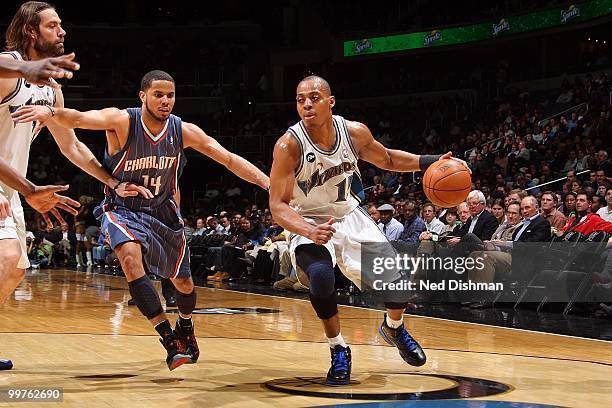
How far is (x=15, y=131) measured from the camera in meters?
4.16

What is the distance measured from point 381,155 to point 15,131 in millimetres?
2360

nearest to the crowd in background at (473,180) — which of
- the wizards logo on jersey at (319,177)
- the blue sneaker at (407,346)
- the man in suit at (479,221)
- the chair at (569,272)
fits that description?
the man in suit at (479,221)

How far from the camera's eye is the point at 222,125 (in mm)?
27047

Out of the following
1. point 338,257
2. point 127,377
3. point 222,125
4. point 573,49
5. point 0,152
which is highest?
point 573,49

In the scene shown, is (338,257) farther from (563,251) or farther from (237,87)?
(237,87)

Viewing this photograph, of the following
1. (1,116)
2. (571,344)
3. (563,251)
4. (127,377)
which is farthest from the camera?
(563,251)

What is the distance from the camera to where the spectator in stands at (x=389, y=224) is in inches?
438

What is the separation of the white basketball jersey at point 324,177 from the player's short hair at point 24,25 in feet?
5.52

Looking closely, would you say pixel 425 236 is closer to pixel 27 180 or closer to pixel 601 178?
pixel 601 178

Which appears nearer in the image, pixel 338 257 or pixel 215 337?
pixel 338 257

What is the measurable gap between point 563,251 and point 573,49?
56.4ft

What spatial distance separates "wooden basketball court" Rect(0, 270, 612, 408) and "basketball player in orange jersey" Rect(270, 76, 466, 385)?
1.06 feet

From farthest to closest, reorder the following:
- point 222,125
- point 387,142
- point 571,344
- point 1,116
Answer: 1. point 222,125
2. point 387,142
3. point 571,344
4. point 1,116

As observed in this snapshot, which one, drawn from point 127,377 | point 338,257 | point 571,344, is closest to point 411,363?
point 338,257
